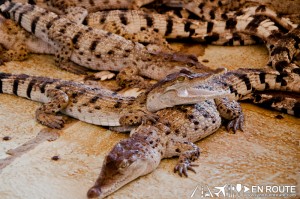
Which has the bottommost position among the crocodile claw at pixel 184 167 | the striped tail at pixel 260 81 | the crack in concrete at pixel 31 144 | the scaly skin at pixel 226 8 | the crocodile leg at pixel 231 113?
the crack in concrete at pixel 31 144

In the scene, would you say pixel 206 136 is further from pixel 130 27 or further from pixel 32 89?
pixel 130 27

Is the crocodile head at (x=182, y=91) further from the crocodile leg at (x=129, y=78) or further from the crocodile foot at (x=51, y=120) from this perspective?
the crocodile leg at (x=129, y=78)

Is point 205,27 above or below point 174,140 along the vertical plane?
above

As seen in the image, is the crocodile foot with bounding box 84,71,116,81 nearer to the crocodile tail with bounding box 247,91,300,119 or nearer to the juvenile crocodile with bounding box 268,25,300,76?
the crocodile tail with bounding box 247,91,300,119

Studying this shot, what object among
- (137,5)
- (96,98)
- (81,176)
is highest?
(137,5)

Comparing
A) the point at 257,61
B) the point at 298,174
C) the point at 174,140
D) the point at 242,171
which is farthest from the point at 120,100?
the point at 257,61

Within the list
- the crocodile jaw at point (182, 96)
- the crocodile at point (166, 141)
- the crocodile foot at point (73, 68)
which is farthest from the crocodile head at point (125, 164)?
the crocodile foot at point (73, 68)
